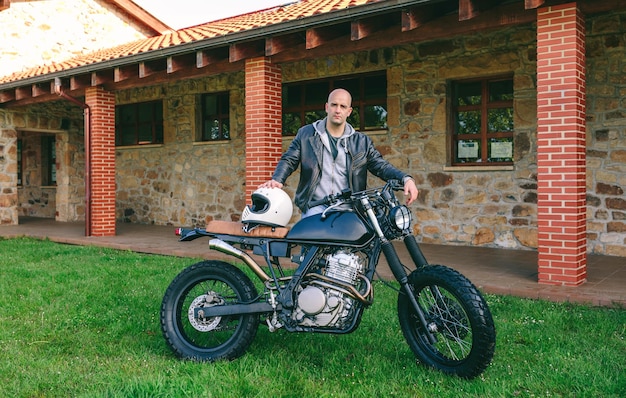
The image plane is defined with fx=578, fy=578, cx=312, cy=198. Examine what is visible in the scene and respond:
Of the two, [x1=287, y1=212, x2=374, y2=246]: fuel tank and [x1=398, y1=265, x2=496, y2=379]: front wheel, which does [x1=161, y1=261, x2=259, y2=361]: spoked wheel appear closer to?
[x1=287, y1=212, x2=374, y2=246]: fuel tank

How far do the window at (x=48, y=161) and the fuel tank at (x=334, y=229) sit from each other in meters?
14.1

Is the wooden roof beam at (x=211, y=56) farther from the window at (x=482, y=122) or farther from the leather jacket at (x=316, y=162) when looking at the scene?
the leather jacket at (x=316, y=162)

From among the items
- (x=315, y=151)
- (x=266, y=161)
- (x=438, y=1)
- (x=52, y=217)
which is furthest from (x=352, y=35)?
(x=52, y=217)

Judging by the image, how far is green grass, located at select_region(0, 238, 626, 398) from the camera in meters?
3.02

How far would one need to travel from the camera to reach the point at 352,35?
6.41 m

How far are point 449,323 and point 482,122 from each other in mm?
5747

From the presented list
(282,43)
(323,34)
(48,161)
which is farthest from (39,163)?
(323,34)

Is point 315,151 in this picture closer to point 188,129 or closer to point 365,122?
point 365,122

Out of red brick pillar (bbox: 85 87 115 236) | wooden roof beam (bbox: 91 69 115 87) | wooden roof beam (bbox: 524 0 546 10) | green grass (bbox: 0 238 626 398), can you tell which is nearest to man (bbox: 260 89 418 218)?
green grass (bbox: 0 238 626 398)

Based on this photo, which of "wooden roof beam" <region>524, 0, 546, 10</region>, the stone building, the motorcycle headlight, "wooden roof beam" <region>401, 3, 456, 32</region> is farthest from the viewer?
"wooden roof beam" <region>401, 3, 456, 32</region>

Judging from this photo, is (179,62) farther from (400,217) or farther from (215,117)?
(400,217)

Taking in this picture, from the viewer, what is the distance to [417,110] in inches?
348

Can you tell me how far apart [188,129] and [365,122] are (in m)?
4.17

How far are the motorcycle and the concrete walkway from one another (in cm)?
165
